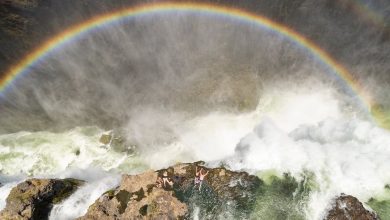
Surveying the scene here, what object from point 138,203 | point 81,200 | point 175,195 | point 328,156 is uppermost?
point 328,156

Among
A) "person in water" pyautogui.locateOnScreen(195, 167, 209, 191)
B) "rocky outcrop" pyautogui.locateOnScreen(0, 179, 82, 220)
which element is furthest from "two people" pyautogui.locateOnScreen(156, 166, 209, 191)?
"rocky outcrop" pyautogui.locateOnScreen(0, 179, 82, 220)

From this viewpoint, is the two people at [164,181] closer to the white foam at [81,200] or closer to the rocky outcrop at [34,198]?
→ the white foam at [81,200]

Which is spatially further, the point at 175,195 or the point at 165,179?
the point at 165,179

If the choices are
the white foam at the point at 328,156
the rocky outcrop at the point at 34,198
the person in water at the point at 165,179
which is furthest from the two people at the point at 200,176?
the rocky outcrop at the point at 34,198

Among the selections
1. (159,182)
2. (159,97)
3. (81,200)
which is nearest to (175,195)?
(159,182)

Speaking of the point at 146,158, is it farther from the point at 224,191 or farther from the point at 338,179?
the point at 338,179

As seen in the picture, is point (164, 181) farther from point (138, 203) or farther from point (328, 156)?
point (328, 156)

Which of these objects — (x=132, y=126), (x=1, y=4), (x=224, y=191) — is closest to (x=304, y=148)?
(x=224, y=191)
